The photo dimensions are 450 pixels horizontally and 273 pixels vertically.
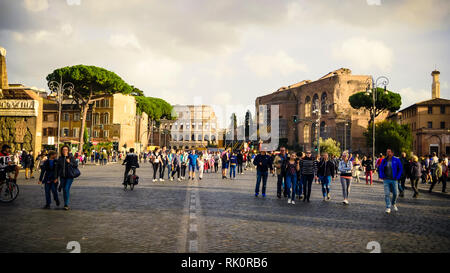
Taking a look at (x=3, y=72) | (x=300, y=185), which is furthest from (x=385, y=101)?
(x=300, y=185)

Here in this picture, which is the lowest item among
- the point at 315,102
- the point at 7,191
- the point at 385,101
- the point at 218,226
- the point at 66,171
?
the point at 218,226

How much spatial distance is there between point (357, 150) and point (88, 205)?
75713 mm

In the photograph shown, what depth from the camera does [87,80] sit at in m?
52.2

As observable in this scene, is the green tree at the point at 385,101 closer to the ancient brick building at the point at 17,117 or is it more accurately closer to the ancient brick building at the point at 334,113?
the ancient brick building at the point at 334,113

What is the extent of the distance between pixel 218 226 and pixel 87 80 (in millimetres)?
48996

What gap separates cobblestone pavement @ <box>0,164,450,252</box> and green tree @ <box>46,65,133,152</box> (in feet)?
142

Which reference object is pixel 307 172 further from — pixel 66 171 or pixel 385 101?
pixel 385 101

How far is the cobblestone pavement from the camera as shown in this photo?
565cm

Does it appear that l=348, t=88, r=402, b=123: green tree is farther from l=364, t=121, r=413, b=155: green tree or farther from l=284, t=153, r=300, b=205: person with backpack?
l=284, t=153, r=300, b=205: person with backpack

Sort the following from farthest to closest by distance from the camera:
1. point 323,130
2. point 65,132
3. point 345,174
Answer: point 323,130 → point 65,132 → point 345,174

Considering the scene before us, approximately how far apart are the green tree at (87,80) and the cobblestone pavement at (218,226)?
43178mm

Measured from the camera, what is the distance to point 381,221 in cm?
823
